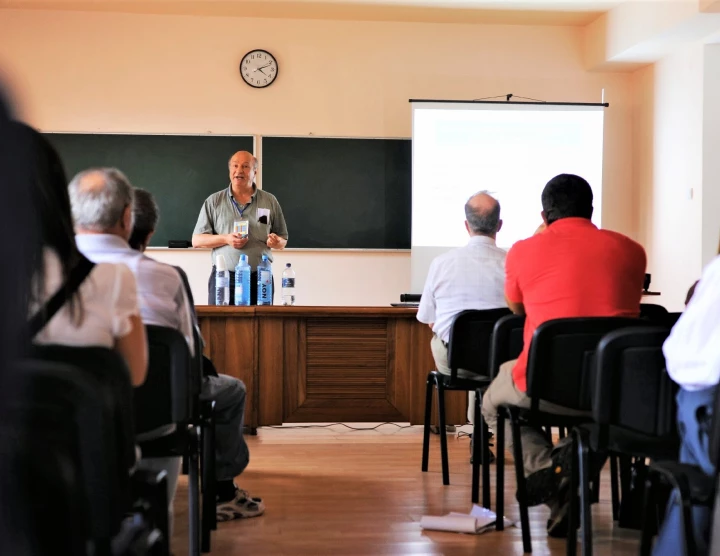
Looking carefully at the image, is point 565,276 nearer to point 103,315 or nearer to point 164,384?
point 164,384

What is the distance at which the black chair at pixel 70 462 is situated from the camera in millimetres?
1065

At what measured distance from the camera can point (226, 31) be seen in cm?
721

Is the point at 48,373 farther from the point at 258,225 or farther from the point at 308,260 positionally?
the point at 308,260

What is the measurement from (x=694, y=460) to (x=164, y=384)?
1281 millimetres

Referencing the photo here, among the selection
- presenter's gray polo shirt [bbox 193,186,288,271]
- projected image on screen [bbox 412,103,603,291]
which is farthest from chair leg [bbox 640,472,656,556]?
projected image on screen [bbox 412,103,603,291]

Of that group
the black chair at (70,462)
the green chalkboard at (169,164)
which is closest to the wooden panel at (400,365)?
the green chalkboard at (169,164)

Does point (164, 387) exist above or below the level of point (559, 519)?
above

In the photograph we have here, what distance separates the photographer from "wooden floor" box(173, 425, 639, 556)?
294 centimetres

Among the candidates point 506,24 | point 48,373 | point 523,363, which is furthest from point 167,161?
point 48,373

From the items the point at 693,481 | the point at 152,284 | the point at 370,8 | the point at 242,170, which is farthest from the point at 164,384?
the point at 370,8

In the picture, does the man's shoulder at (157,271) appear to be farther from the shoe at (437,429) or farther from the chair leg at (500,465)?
the shoe at (437,429)

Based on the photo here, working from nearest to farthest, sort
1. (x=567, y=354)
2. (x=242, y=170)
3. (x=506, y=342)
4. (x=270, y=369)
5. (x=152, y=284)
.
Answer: (x=152, y=284), (x=567, y=354), (x=506, y=342), (x=270, y=369), (x=242, y=170)

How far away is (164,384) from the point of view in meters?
2.24

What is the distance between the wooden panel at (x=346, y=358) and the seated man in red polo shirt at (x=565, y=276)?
2.20m
